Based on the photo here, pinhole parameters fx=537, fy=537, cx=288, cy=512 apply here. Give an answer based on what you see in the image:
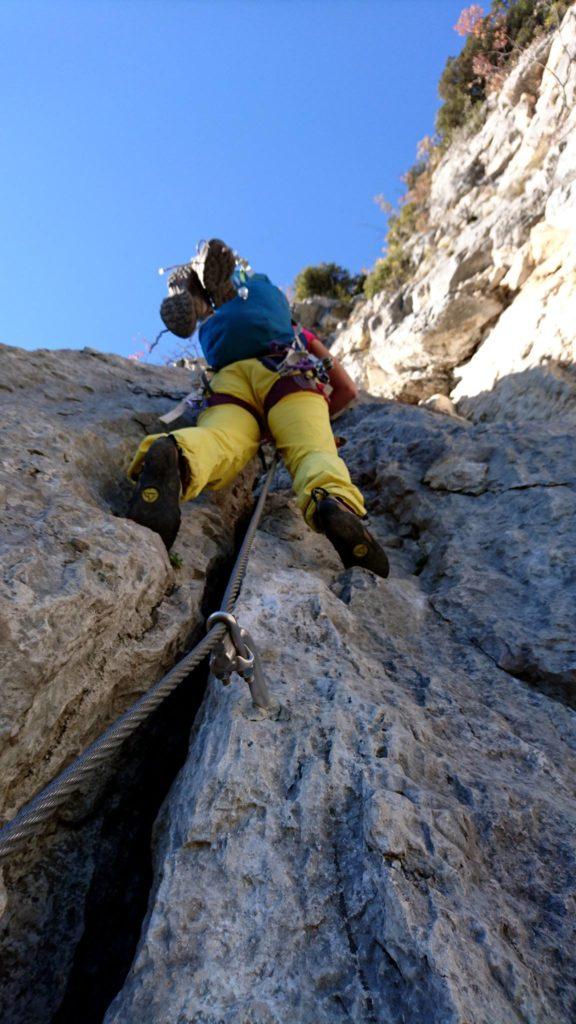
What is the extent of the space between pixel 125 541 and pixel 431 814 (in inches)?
52.4

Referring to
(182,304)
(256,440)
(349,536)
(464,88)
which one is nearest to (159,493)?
(349,536)

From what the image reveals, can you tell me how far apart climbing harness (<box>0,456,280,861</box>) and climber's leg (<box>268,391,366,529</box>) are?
83cm

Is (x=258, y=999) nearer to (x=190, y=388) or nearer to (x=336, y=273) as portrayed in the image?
(x=190, y=388)

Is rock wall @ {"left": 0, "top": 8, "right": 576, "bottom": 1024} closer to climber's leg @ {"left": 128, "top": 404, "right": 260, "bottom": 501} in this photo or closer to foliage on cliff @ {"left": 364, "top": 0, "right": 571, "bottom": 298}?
climber's leg @ {"left": 128, "top": 404, "right": 260, "bottom": 501}

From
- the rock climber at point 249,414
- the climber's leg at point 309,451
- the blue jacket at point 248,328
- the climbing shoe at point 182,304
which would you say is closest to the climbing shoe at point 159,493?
the rock climber at point 249,414

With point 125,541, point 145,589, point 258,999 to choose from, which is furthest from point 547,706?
point 125,541

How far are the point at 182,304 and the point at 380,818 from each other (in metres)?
4.02

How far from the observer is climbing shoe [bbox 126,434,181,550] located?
229 cm

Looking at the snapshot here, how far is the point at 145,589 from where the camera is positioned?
1947mm

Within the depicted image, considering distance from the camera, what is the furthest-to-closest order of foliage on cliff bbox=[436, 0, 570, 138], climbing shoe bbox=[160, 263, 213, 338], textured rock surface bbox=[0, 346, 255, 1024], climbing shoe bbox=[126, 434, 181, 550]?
1. foliage on cliff bbox=[436, 0, 570, 138]
2. climbing shoe bbox=[160, 263, 213, 338]
3. climbing shoe bbox=[126, 434, 181, 550]
4. textured rock surface bbox=[0, 346, 255, 1024]

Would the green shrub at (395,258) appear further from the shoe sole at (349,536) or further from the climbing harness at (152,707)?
the climbing harness at (152,707)

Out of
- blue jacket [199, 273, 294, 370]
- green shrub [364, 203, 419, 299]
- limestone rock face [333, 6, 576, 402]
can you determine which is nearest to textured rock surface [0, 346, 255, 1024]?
blue jacket [199, 273, 294, 370]

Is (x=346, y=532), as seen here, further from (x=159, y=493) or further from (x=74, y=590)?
(x=74, y=590)

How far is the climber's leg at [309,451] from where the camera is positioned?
8.70ft
